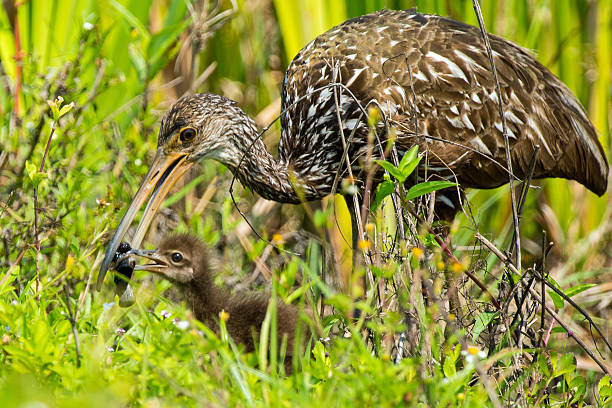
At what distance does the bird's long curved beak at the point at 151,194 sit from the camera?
3.43m

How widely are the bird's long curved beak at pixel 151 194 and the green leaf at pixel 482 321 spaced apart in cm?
153

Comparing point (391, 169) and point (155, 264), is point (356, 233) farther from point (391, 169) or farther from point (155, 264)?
point (391, 169)

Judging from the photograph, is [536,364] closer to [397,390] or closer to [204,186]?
[397,390]

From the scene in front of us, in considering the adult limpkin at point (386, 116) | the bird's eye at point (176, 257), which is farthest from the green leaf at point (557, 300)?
the bird's eye at point (176, 257)

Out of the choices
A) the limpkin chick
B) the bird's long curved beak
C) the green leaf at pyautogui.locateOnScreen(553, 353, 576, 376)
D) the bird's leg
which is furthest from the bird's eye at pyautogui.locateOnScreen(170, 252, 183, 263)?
the green leaf at pyautogui.locateOnScreen(553, 353, 576, 376)

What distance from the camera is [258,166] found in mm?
3869

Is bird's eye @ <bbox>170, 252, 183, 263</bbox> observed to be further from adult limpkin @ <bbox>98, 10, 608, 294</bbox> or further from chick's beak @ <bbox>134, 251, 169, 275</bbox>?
adult limpkin @ <bbox>98, 10, 608, 294</bbox>

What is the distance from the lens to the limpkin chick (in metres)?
3.38

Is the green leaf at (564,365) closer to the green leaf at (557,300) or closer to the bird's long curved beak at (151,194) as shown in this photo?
the green leaf at (557,300)

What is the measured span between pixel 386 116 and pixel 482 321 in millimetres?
1168

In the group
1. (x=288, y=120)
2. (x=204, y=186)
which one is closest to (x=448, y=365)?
(x=288, y=120)

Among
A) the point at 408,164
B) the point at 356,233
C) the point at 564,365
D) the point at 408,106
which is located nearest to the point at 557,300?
the point at 564,365

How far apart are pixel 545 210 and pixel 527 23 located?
4.06ft

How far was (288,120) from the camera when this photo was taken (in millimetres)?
4074
